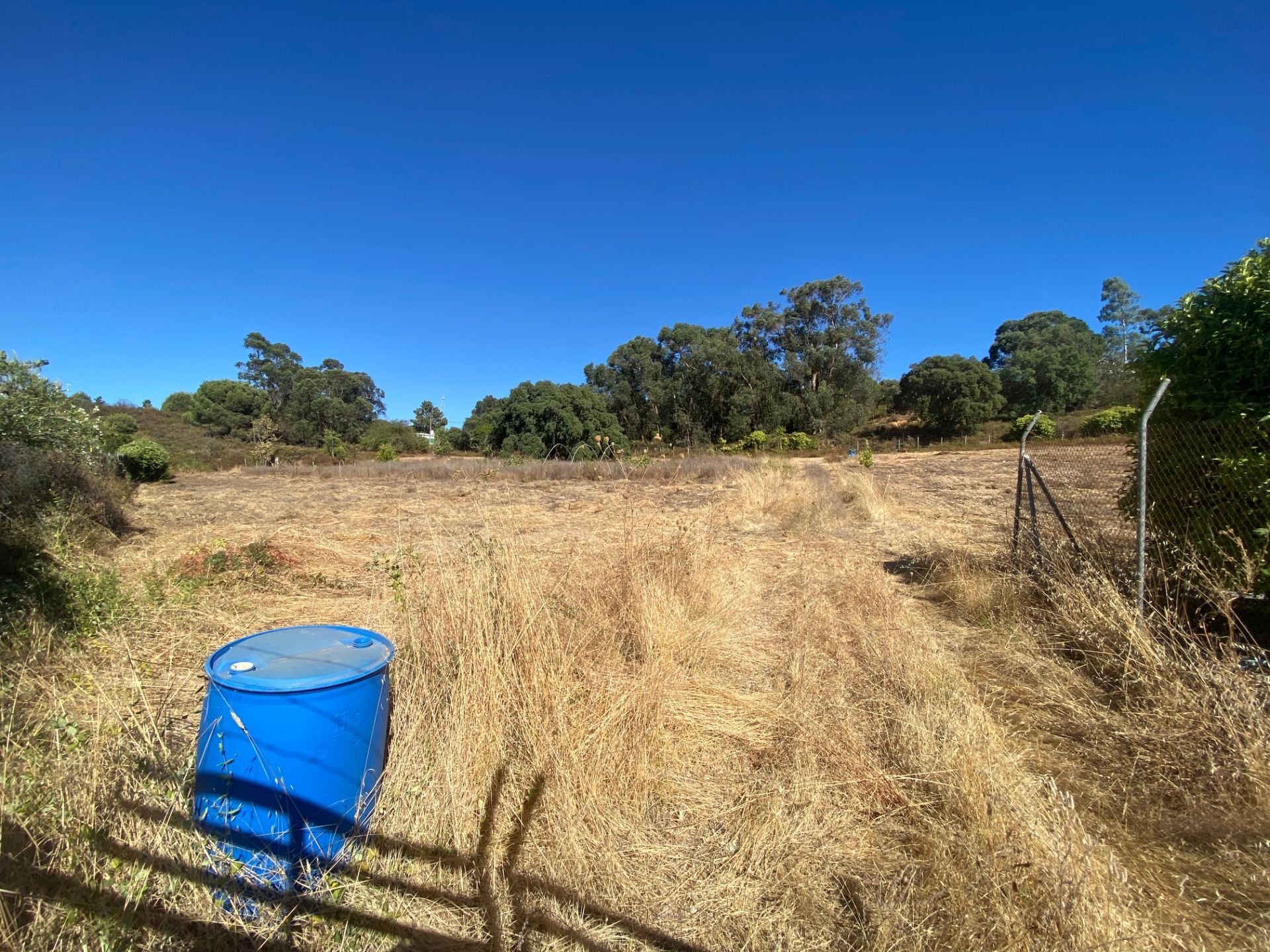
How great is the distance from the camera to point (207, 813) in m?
1.72

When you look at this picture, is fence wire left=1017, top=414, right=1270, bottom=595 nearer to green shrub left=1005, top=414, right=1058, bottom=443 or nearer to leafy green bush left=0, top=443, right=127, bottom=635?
leafy green bush left=0, top=443, right=127, bottom=635

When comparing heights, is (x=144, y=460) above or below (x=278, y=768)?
above

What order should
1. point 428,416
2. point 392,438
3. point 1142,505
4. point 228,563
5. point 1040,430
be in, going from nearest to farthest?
1. point 1142,505
2. point 228,563
3. point 1040,430
4. point 392,438
5. point 428,416

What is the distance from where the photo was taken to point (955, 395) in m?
41.2

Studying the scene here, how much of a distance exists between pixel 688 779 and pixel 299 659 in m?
1.72

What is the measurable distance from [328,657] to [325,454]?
4042 centimetres

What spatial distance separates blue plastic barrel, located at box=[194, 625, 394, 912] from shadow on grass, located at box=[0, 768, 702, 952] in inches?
1.6

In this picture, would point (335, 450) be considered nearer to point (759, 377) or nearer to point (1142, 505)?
point (759, 377)

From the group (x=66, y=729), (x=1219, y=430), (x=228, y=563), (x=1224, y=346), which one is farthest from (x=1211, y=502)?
(x=228, y=563)

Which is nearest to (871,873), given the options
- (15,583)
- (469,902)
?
(469,902)

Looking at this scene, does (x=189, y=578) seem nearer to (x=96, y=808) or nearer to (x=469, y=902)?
(x=96, y=808)

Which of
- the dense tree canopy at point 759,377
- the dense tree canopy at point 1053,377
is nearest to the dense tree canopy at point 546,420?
the dense tree canopy at point 759,377

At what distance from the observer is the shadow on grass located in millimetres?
1574

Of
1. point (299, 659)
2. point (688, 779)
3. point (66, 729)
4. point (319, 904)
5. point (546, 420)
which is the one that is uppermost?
point (546, 420)
